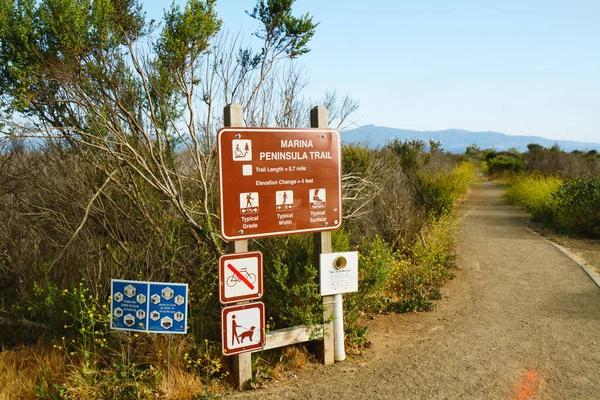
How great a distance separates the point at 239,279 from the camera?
4074 mm

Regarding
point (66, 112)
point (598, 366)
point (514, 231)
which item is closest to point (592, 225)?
point (514, 231)

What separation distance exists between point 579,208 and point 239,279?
9.93 metres

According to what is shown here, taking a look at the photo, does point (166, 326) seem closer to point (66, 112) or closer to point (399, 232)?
point (66, 112)

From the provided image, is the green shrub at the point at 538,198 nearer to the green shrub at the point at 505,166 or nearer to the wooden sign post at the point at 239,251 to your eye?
the wooden sign post at the point at 239,251

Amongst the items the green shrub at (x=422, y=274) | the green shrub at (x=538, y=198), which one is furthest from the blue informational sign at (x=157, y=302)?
the green shrub at (x=538, y=198)

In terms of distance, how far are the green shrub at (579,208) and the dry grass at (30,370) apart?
35.4 feet

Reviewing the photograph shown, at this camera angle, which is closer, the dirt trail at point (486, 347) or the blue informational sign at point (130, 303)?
the blue informational sign at point (130, 303)

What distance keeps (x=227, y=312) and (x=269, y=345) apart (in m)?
0.61

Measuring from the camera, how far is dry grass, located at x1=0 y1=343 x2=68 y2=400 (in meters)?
3.90

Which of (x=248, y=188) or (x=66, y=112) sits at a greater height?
(x=66, y=112)

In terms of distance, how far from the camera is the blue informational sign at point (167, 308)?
393 centimetres

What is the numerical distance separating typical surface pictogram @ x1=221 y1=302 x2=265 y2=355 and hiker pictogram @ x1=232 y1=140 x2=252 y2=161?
1175 millimetres

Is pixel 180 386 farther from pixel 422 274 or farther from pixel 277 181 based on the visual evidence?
pixel 422 274

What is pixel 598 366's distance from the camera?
4.60 meters
